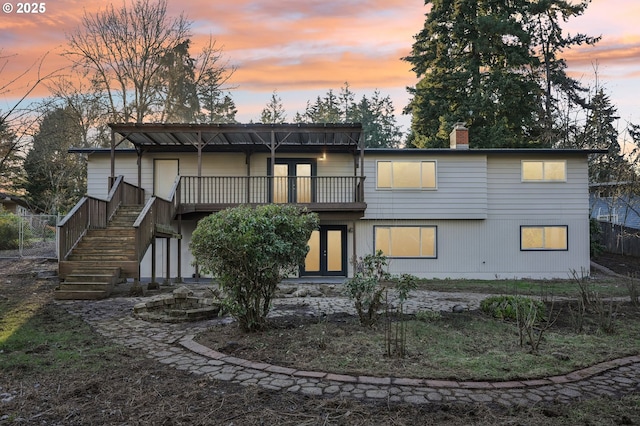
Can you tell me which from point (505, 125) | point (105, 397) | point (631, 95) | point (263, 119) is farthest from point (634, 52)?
point (263, 119)

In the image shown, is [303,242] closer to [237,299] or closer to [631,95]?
[237,299]

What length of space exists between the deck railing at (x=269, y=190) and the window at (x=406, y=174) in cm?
101

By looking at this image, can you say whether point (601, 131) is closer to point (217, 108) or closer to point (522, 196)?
point (522, 196)

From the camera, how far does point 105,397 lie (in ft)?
12.6

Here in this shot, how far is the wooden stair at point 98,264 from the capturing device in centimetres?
977

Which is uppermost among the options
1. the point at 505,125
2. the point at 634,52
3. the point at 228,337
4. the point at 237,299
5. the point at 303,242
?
the point at 634,52

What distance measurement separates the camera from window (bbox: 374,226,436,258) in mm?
16312

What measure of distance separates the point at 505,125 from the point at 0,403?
1039 inches

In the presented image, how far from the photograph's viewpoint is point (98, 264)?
10531 mm

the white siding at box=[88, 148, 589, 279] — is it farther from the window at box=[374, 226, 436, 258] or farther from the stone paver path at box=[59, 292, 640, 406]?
the stone paver path at box=[59, 292, 640, 406]

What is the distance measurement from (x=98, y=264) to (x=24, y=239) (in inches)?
497

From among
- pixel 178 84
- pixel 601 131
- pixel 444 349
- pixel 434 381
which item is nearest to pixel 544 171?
pixel 601 131

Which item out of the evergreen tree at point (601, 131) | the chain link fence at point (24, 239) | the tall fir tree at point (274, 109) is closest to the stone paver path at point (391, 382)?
the chain link fence at point (24, 239)

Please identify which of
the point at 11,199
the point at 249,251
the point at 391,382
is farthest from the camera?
the point at 11,199
